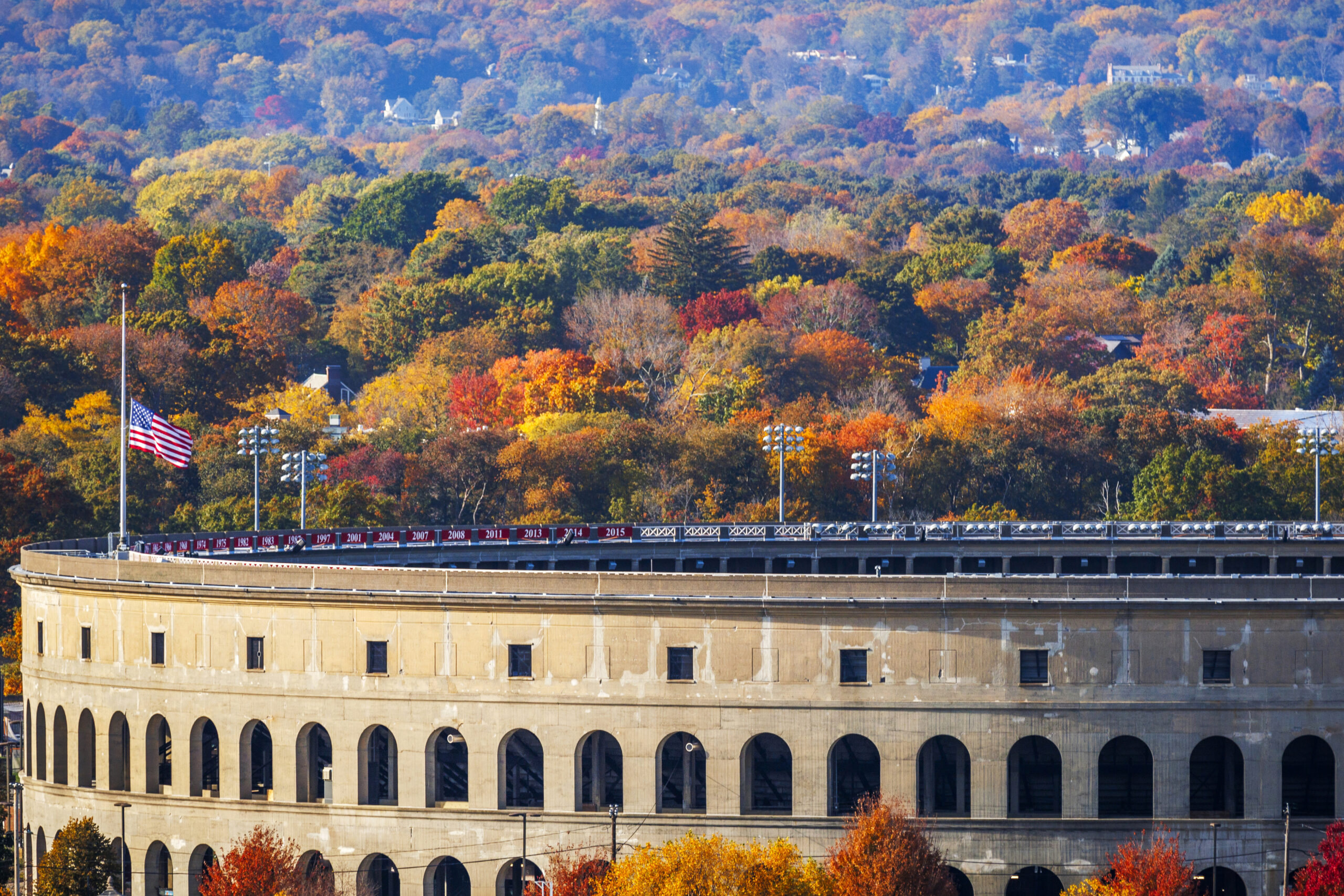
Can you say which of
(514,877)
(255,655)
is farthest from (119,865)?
(514,877)

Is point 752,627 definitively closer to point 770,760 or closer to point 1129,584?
point 770,760

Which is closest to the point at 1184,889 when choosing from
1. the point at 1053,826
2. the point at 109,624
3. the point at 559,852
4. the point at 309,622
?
the point at 1053,826

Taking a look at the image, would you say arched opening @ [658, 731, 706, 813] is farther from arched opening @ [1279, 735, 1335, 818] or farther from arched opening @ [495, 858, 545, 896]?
arched opening @ [1279, 735, 1335, 818]

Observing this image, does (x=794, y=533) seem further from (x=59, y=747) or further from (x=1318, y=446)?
(x=59, y=747)

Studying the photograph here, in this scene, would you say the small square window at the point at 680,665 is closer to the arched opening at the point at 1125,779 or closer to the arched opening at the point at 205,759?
the arched opening at the point at 1125,779

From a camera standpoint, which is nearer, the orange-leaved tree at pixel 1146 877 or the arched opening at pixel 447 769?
the orange-leaved tree at pixel 1146 877

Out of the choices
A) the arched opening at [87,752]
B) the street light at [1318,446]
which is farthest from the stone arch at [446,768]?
the street light at [1318,446]
